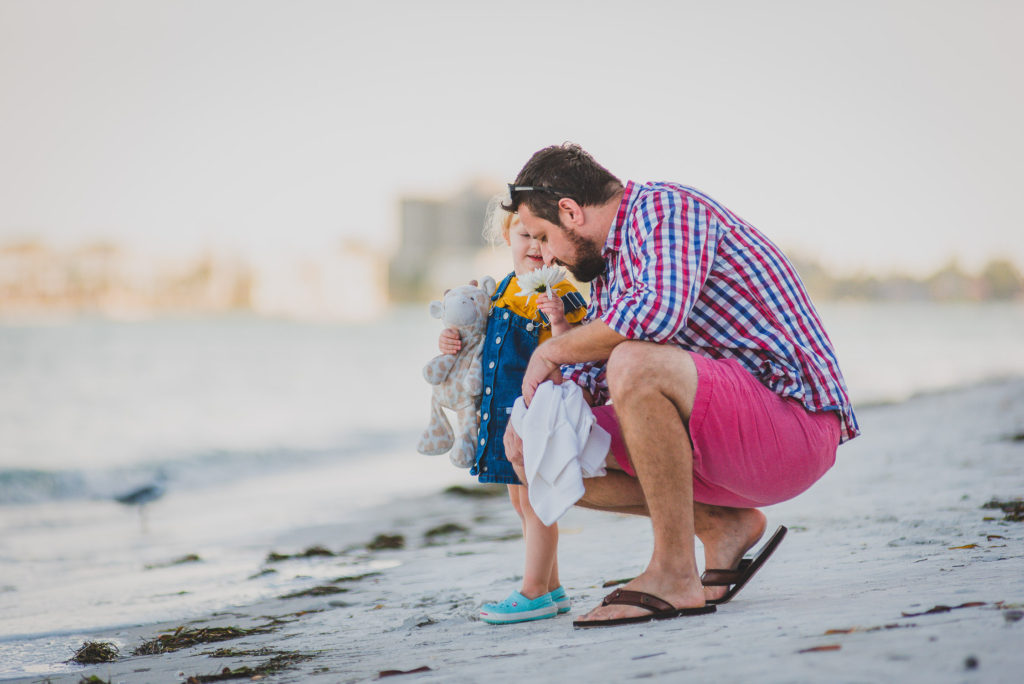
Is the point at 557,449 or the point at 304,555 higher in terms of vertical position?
the point at 557,449

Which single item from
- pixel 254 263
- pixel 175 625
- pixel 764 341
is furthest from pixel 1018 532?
pixel 254 263

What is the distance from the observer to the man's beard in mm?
2527

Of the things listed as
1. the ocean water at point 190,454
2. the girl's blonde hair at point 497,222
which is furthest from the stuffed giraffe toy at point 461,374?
the ocean water at point 190,454

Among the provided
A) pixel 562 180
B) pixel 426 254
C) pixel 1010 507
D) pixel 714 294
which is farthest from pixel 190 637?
pixel 426 254

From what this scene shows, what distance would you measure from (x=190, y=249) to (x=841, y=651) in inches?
1910

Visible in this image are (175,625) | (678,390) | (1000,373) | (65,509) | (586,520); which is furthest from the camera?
(1000,373)

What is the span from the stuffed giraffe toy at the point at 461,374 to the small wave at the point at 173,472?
20.0ft

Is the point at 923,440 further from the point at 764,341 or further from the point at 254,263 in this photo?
the point at 254,263

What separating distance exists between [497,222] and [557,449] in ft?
3.42

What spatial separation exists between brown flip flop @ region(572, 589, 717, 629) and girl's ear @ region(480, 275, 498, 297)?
1.21 metres

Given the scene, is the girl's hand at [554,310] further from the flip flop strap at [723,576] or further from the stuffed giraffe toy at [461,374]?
the flip flop strap at [723,576]

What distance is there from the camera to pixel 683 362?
230cm

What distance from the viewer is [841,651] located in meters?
1.64

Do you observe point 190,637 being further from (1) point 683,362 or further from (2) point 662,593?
(1) point 683,362
